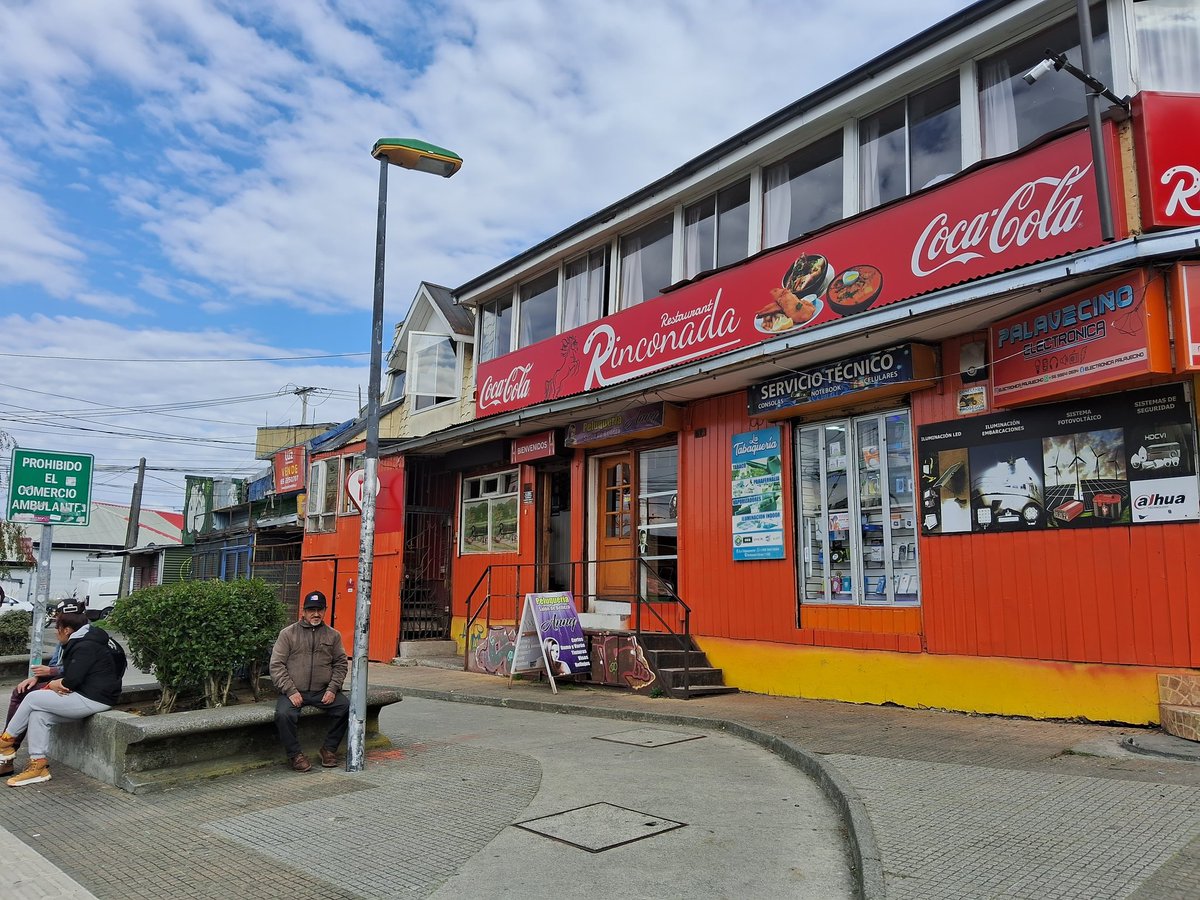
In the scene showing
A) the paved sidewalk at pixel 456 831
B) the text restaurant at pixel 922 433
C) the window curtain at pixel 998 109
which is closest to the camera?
the paved sidewalk at pixel 456 831

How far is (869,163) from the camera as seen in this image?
980cm

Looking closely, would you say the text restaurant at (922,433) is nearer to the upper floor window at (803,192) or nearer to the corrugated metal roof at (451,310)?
the upper floor window at (803,192)

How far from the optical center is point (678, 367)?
10.3m

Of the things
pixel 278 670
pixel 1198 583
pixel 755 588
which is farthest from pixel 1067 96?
pixel 278 670

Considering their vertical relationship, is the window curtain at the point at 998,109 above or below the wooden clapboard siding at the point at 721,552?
above

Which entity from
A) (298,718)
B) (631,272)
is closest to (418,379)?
(631,272)

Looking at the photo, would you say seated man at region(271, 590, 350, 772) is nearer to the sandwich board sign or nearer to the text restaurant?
the sandwich board sign

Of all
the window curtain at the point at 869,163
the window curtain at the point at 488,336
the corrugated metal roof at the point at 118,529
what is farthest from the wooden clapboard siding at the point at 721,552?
the corrugated metal roof at the point at 118,529

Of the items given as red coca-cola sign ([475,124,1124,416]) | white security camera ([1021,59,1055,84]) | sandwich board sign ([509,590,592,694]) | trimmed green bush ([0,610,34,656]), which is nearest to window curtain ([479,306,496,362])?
red coca-cola sign ([475,124,1124,416])

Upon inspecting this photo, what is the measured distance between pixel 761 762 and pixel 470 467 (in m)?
9.73

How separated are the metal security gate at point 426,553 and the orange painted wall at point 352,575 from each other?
0.22 meters

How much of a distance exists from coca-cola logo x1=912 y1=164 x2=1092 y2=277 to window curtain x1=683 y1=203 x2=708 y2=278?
377 centimetres

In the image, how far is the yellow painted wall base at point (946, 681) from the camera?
725cm

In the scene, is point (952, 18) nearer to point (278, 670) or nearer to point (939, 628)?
point (939, 628)
